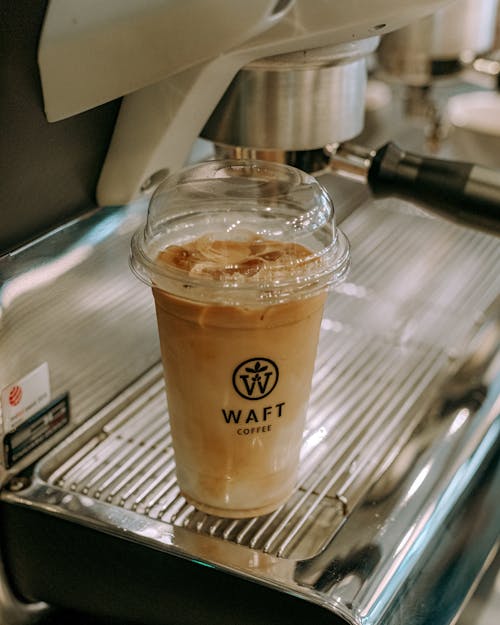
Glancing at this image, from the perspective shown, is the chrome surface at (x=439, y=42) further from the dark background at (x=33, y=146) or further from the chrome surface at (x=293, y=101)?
the dark background at (x=33, y=146)

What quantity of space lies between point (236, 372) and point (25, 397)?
0.18 metres

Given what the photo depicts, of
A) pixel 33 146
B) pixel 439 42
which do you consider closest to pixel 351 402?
pixel 33 146

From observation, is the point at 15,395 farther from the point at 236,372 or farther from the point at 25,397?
the point at 236,372

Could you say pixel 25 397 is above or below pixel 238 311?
below

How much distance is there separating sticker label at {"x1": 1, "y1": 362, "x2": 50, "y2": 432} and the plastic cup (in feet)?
0.37

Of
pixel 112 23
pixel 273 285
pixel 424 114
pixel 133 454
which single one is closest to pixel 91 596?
pixel 133 454

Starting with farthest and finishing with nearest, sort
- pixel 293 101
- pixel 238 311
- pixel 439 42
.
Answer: pixel 439 42, pixel 293 101, pixel 238 311

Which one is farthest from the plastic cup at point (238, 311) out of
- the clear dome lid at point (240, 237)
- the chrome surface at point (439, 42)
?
the chrome surface at point (439, 42)

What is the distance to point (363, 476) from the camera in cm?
64

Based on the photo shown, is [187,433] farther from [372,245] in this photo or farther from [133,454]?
[372,245]

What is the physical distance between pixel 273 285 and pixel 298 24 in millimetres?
154

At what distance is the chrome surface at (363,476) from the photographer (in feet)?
1.85

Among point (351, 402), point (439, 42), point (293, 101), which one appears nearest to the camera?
point (293, 101)

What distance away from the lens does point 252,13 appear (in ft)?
1.70
